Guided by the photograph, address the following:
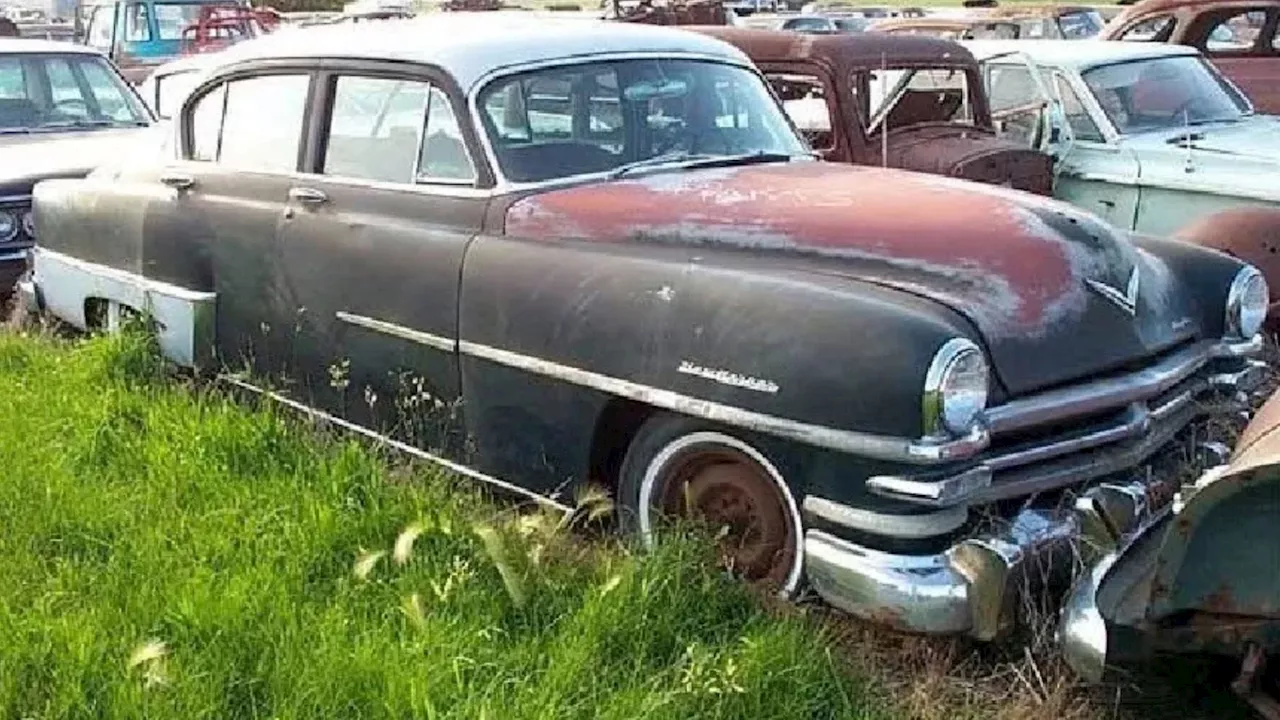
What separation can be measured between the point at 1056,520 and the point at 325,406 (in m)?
2.56

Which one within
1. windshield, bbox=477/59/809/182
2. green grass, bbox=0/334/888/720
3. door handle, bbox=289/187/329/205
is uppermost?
windshield, bbox=477/59/809/182

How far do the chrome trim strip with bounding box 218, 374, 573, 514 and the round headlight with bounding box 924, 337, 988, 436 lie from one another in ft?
3.91

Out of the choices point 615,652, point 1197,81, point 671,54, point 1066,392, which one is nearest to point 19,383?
point 671,54

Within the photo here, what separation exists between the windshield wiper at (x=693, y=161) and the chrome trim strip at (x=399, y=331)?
75 cm

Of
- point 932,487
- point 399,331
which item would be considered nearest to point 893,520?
point 932,487

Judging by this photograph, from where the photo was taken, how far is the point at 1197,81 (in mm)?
8672

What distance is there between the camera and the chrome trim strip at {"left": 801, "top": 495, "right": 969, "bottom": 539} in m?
3.65

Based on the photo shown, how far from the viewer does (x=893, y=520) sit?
3652 mm

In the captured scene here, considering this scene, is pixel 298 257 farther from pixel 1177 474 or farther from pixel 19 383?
pixel 1177 474

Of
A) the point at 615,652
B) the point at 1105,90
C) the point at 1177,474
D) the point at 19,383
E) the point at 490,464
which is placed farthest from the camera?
the point at 1105,90

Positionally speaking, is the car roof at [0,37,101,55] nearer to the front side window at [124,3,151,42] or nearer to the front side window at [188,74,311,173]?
the front side window at [188,74,311,173]

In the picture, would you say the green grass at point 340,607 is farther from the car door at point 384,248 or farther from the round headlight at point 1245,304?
the round headlight at point 1245,304

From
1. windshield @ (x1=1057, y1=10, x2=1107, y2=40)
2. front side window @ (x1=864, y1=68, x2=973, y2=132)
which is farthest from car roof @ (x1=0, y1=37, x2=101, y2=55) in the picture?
windshield @ (x1=1057, y1=10, x2=1107, y2=40)

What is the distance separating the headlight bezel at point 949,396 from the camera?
3576mm
